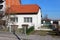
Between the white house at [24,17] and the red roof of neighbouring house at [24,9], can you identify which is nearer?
the white house at [24,17]

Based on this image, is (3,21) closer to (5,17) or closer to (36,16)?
(5,17)

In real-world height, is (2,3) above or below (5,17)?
above

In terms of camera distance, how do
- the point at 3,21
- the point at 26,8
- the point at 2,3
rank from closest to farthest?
1. the point at 3,21
2. the point at 26,8
3. the point at 2,3

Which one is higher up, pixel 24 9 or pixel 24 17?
pixel 24 9

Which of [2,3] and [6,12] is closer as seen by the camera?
[6,12]

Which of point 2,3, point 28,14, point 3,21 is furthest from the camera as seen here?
point 2,3

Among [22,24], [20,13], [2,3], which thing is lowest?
[22,24]

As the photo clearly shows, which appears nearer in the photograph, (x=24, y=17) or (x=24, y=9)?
(x=24, y=17)

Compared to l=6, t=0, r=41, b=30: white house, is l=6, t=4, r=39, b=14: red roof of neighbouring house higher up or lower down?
higher up

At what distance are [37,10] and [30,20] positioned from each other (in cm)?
282

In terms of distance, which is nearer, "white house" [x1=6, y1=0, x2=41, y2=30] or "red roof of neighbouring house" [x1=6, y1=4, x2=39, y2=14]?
"white house" [x1=6, y1=0, x2=41, y2=30]

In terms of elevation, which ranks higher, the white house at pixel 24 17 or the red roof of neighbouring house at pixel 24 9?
the red roof of neighbouring house at pixel 24 9

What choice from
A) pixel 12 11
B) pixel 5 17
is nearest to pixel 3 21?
pixel 5 17

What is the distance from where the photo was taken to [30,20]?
40406 mm
